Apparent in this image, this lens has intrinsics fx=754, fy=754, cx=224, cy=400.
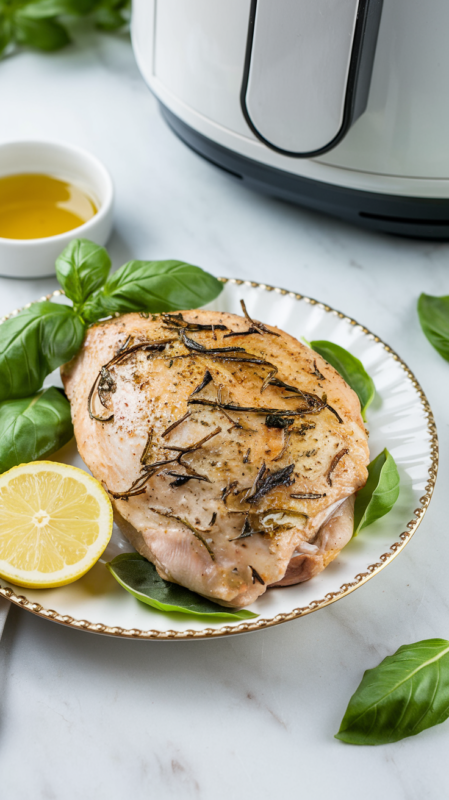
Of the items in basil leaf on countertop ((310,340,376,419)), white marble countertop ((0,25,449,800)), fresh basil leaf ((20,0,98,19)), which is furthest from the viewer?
fresh basil leaf ((20,0,98,19))

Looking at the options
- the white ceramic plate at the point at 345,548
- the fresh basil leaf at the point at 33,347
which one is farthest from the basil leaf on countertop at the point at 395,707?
the fresh basil leaf at the point at 33,347

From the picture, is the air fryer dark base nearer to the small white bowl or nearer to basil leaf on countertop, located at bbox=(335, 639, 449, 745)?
the small white bowl

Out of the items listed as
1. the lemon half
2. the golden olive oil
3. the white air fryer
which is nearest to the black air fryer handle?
the white air fryer

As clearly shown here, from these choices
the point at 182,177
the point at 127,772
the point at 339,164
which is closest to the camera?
the point at 127,772

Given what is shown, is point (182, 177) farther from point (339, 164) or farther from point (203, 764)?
point (203, 764)

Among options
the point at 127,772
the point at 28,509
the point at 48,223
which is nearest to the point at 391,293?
the point at 48,223

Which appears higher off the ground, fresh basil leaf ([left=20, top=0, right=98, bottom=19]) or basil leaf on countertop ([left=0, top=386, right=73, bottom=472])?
fresh basil leaf ([left=20, top=0, right=98, bottom=19])

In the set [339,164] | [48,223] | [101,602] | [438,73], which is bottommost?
[101,602]
